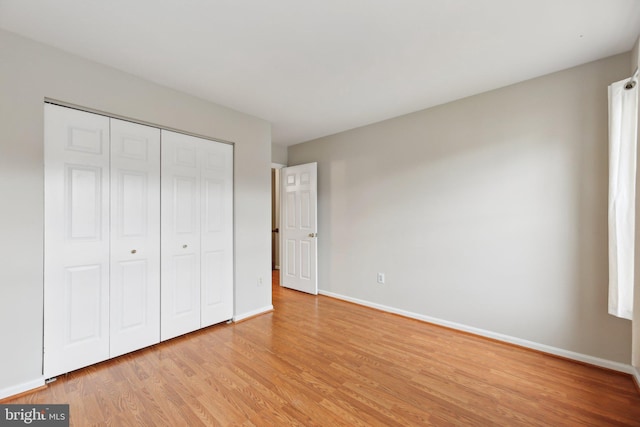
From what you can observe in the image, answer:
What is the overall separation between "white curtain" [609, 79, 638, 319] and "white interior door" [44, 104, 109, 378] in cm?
393

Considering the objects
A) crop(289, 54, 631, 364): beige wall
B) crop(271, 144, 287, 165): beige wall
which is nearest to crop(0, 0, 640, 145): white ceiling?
crop(289, 54, 631, 364): beige wall

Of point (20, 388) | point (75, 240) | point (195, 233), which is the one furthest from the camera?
point (195, 233)

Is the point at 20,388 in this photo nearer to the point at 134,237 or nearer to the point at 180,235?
the point at 134,237

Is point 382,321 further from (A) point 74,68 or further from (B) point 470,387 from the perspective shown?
(A) point 74,68

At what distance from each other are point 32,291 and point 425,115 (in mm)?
3904

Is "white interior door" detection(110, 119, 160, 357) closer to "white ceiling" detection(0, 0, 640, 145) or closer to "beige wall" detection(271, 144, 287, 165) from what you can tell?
"white ceiling" detection(0, 0, 640, 145)

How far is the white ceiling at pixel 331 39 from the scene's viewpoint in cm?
161

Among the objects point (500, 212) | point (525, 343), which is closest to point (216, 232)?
point (500, 212)

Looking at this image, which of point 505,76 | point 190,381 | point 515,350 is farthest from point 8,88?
point 515,350

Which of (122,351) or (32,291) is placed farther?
(122,351)

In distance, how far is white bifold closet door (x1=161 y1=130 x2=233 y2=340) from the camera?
8.62 ft

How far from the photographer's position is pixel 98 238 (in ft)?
7.20

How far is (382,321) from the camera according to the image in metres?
3.17

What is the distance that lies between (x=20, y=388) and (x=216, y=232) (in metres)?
1.76
